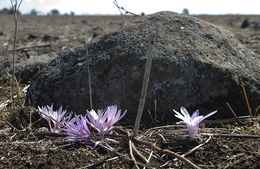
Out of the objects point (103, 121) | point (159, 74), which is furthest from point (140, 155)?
point (159, 74)

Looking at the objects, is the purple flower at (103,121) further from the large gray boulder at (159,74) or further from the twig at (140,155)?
the large gray boulder at (159,74)

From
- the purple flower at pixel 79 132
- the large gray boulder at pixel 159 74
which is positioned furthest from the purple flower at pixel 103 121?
the large gray boulder at pixel 159 74

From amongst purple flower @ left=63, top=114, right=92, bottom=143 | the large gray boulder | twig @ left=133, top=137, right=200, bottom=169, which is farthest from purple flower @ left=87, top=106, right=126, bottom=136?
the large gray boulder

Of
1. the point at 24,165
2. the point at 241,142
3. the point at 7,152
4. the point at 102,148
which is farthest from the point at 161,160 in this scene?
the point at 7,152

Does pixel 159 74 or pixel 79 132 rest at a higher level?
pixel 159 74

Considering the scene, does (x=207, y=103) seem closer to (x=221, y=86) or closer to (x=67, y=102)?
(x=221, y=86)

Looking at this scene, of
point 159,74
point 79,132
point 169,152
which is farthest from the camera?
point 159,74

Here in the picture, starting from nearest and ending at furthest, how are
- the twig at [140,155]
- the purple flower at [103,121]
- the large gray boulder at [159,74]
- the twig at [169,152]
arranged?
the twig at [169,152] < the twig at [140,155] < the purple flower at [103,121] < the large gray boulder at [159,74]

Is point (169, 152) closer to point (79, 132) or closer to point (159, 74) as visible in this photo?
point (79, 132)
